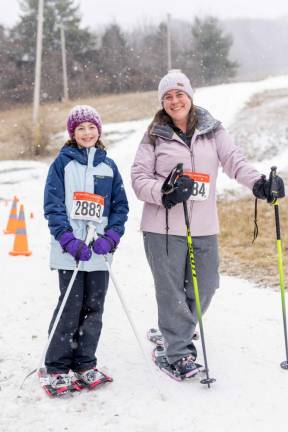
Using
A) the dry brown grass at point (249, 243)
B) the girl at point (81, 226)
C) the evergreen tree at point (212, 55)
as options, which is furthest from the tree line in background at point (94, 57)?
the girl at point (81, 226)

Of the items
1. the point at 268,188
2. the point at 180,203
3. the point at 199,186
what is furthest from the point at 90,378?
the point at 268,188

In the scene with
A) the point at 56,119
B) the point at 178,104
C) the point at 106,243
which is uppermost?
the point at 56,119

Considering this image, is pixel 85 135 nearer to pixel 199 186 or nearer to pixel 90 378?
pixel 199 186

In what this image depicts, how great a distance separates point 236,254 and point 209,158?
13.7 feet

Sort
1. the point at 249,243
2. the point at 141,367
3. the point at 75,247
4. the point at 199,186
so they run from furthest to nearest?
1. the point at 249,243
2. the point at 141,367
3. the point at 199,186
4. the point at 75,247

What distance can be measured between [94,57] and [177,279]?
46.5 metres

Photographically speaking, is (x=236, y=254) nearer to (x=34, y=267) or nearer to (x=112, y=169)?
(x=34, y=267)

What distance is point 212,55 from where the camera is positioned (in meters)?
47.4

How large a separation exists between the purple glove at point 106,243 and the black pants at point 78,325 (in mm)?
225

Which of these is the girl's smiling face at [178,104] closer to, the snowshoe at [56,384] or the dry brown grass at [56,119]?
the snowshoe at [56,384]

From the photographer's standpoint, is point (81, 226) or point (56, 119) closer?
point (81, 226)

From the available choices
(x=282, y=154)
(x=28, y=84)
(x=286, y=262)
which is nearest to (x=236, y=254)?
(x=286, y=262)

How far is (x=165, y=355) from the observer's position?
3799mm

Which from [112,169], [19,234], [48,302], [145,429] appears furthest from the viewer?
[19,234]
